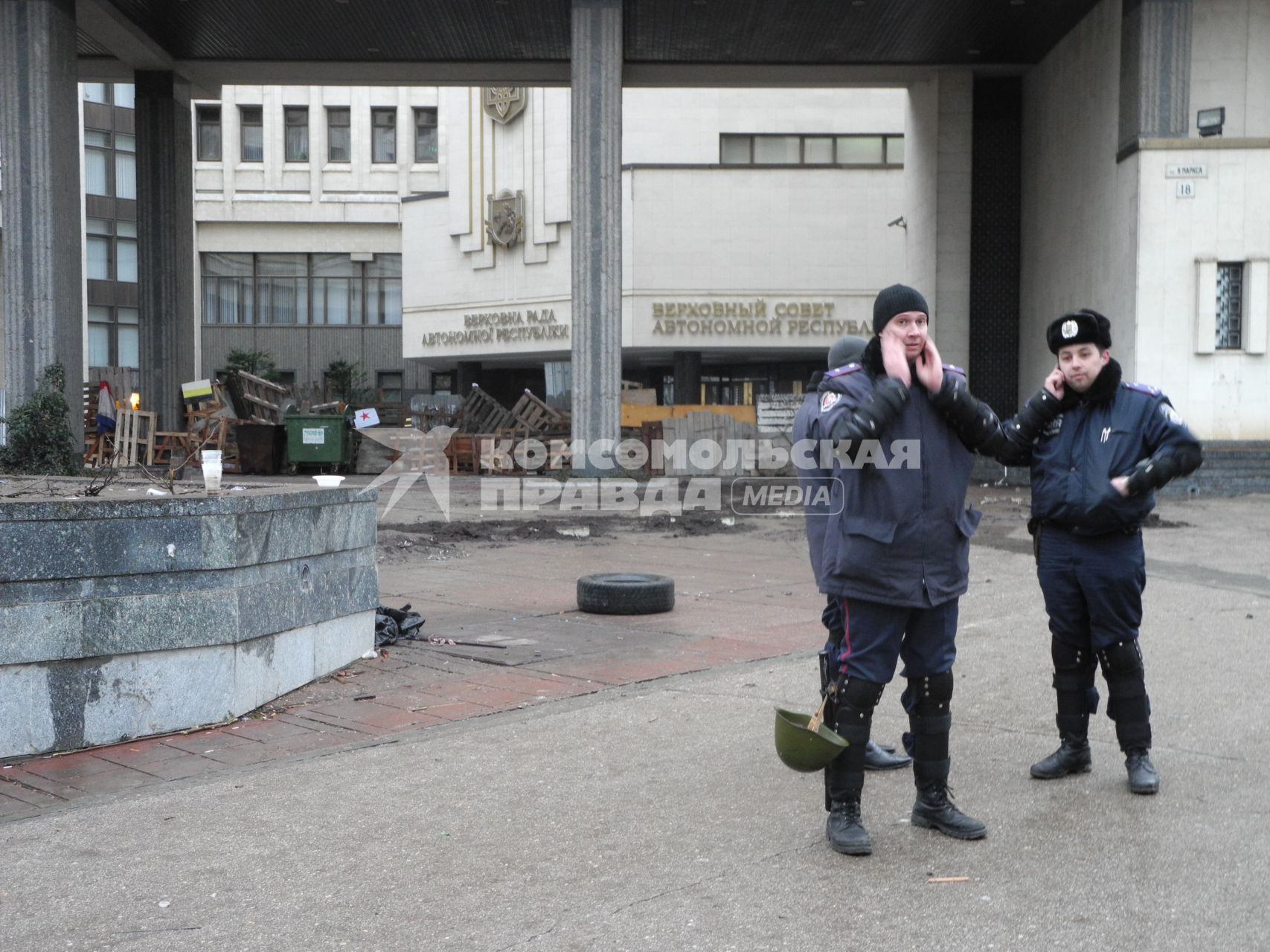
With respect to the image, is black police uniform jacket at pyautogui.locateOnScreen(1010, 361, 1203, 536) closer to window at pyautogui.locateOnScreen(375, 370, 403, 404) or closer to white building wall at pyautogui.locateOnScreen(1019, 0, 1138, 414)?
white building wall at pyautogui.locateOnScreen(1019, 0, 1138, 414)

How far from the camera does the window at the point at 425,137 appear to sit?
169 feet

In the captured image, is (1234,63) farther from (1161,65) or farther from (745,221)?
(745,221)

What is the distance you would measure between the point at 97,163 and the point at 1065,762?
5376 cm

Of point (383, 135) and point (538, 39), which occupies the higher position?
point (383, 135)

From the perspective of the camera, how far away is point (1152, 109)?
22219mm

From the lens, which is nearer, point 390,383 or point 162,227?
point 162,227

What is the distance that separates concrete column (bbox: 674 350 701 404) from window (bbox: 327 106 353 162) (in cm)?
1924

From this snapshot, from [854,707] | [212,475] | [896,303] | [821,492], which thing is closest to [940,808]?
[854,707]

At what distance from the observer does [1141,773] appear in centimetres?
489

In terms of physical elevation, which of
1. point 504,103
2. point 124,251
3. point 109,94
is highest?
point 109,94

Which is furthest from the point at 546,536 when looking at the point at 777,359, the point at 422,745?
the point at 777,359

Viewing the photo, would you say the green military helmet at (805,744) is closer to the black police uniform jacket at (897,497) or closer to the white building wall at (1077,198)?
the black police uniform jacket at (897,497)

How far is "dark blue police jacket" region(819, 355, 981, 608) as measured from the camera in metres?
4.25

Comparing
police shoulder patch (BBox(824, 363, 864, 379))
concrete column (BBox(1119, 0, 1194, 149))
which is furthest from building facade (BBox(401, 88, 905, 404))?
police shoulder patch (BBox(824, 363, 864, 379))
